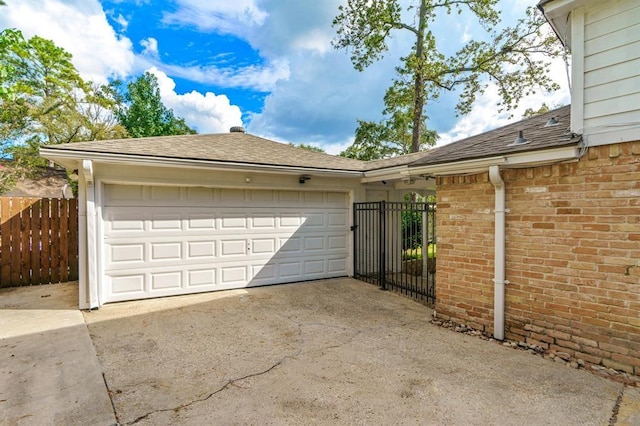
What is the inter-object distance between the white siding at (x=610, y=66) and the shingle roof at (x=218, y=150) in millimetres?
4666

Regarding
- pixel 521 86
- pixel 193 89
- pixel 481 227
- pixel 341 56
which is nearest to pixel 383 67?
pixel 341 56

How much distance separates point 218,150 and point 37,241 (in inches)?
186

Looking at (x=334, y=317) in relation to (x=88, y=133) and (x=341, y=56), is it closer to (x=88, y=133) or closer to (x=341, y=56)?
(x=341, y=56)

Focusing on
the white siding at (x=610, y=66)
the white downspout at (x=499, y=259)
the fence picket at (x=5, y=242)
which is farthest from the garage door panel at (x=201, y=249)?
the white siding at (x=610, y=66)

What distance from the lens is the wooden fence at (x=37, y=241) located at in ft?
22.9

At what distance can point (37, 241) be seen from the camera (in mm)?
7223

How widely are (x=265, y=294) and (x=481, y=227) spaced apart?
4.21m

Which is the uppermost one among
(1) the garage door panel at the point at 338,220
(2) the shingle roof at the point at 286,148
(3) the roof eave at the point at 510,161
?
(2) the shingle roof at the point at 286,148

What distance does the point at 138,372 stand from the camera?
330 centimetres

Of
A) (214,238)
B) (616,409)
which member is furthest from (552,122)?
(214,238)

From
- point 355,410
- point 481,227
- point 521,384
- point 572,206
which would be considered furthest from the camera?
point 481,227

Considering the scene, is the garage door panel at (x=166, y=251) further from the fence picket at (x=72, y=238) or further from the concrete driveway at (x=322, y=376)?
the fence picket at (x=72, y=238)

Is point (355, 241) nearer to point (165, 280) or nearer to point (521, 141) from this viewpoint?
point (165, 280)

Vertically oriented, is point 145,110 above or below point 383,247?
above
